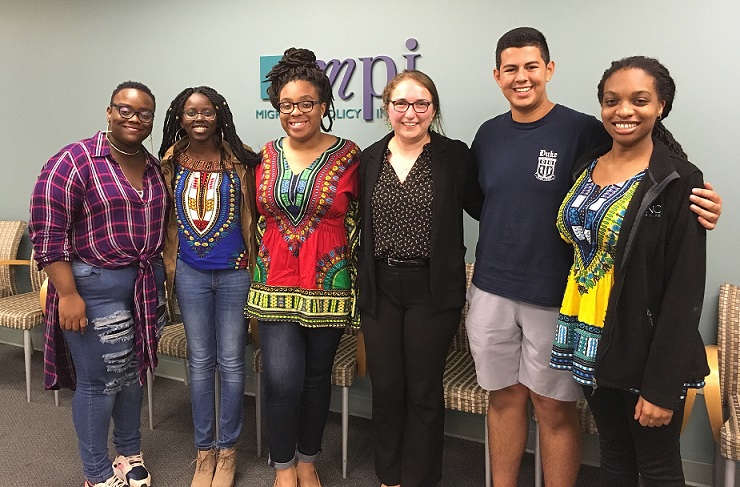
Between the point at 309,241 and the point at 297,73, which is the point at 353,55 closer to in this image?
the point at 297,73

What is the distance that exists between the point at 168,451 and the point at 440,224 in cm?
182

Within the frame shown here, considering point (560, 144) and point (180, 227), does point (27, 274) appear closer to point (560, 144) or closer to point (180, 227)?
point (180, 227)

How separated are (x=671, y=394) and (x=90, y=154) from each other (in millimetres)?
2044

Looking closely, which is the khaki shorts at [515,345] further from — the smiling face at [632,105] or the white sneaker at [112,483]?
the white sneaker at [112,483]

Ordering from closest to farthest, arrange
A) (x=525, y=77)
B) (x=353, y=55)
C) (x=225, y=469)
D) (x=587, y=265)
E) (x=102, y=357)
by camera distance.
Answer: (x=587, y=265) < (x=525, y=77) < (x=102, y=357) < (x=225, y=469) < (x=353, y=55)

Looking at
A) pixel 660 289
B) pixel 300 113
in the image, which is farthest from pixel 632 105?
pixel 300 113

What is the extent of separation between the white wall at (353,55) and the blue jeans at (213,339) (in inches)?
44.3

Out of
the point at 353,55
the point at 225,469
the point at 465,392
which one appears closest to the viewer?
the point at 465,392

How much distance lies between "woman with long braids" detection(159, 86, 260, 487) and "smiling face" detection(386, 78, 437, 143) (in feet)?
2.06

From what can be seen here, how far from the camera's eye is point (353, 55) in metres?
2.94

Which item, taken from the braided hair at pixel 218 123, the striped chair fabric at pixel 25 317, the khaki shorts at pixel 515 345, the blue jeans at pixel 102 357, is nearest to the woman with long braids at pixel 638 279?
the khaki shorts at pixel 515 345

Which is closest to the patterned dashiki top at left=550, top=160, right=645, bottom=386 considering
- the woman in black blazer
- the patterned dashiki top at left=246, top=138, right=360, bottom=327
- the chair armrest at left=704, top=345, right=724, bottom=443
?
the woman in black blazer

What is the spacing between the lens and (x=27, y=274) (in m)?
4.17

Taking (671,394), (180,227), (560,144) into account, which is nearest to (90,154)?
(180,227)
